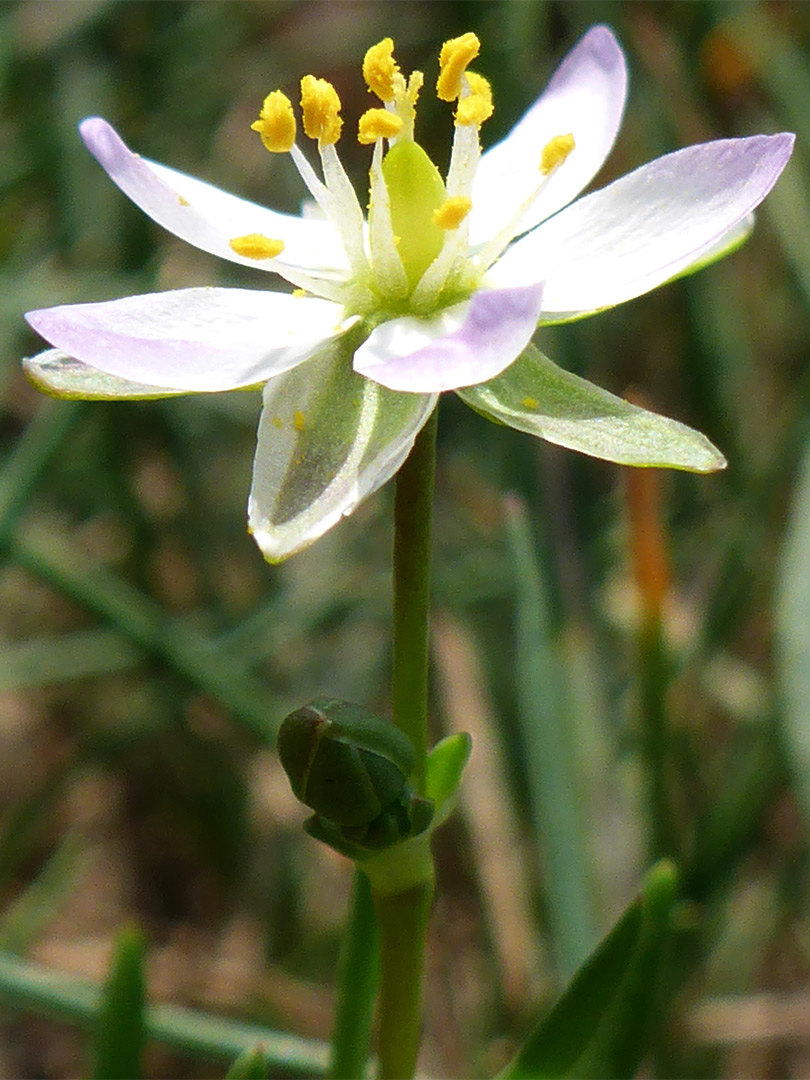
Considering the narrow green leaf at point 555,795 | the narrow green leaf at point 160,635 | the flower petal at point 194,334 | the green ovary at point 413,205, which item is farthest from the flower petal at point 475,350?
the narrow green leaf at point 160,635

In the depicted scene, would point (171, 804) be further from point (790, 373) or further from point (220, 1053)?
point (790, 373)

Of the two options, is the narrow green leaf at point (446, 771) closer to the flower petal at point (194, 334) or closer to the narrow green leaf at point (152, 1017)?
the flower petal at point (194, 334)

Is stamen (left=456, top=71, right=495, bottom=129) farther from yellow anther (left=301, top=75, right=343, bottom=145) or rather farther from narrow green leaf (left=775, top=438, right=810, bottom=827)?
narrow green leaf (left=775, top=438, right=810, bottom=827)

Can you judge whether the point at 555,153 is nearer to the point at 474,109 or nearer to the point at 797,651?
the point at 474,109

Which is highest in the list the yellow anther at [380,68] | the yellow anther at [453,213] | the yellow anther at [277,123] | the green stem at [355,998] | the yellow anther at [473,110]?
the yellow anther at [380,68]

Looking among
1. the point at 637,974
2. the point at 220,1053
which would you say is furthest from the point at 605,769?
the point at 637,974

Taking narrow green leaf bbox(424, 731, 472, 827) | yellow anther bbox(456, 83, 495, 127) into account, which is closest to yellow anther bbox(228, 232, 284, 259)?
yellow anther bbox(456, 83, 495, 127)

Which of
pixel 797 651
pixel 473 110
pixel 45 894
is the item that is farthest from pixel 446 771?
pixel 45 894
